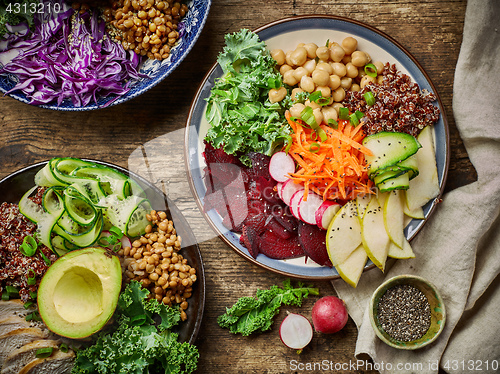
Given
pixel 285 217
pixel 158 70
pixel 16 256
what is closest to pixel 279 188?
pixel 285 217

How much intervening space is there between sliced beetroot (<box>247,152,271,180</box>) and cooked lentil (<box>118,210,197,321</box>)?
2.16 feet

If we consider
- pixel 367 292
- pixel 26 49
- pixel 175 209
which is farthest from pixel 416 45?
pixel 26 49

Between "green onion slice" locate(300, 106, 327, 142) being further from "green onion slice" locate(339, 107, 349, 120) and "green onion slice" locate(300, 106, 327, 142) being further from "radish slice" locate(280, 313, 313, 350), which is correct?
"radish slice" locate(280, 313, 313, 350)

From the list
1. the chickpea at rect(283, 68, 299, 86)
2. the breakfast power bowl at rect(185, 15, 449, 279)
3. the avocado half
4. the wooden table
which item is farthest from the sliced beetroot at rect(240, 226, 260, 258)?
the chickpea at rect(283, 68, 299, 86)

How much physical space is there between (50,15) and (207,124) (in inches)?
50.7

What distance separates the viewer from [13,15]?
2.31m

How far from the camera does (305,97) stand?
2.27m

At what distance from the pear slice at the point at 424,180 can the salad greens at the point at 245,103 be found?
2.89 ft

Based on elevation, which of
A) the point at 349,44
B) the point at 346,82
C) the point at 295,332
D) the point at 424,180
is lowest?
the point at 295,332

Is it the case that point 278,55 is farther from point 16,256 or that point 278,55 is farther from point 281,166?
point 16,256

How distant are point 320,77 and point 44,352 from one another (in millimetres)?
2367

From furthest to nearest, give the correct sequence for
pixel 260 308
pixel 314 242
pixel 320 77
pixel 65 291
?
pixel 260 308 → pixel 314 242 → pixel 320 77 → pixel 65 291

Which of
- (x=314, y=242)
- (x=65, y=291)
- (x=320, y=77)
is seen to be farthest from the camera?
(x=314, y=242)

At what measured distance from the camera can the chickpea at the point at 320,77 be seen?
7.16ft
